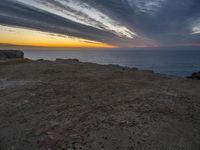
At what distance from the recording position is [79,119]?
4.59 meters

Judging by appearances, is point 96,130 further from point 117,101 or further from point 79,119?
point 117,101

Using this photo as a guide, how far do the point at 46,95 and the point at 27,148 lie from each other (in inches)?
138

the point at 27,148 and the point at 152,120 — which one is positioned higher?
the point at 152,120

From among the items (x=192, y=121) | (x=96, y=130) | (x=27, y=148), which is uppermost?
(x=192, y=121)

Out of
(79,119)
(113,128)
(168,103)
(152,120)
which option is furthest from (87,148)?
(168,103)

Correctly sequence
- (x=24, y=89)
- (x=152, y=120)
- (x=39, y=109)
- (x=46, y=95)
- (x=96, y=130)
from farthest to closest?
(x=24, y=89), (x=46, y=95), (x=39, y=109), (x=152, y=120), (x=96, y=130)

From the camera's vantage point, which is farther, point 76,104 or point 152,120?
point 76,104

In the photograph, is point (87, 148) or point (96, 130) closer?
point (87, 148)

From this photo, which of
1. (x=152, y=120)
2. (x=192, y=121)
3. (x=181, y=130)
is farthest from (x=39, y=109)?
(x=192, y=121)

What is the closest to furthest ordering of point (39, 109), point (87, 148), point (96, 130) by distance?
1. point (87, 148)
2. point (96, 130)
3. point (39, 109)

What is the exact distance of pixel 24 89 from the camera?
300 inches

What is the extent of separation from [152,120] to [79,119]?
212cm

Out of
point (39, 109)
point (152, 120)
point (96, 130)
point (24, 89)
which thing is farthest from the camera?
point (24, 89)

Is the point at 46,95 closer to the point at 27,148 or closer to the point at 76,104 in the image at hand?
the point at 76,104
